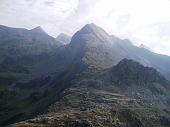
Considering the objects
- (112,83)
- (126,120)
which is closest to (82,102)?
(126,120)

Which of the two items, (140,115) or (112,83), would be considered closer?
(140,115)

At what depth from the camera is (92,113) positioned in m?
139

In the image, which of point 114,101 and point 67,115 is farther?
point 114,101

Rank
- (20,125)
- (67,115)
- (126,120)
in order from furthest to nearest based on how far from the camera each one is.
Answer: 1. (126,120)
2. (67,115)
3. (20,125)

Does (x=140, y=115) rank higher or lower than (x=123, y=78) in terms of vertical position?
lower

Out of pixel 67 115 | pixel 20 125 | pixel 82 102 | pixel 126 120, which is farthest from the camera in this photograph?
pixel 82 102

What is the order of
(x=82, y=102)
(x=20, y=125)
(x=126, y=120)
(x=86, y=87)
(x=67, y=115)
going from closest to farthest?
1. (x=20, y=125)
2. (x=67, y=115)
3. (x=126, y=120)
4. (x=82, y=102)
5. (x=86, y=87)

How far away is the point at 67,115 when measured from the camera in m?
132

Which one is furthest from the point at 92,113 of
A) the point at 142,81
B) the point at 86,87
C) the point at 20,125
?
the point at 142,81

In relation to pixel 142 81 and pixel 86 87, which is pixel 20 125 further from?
pixel 142 81

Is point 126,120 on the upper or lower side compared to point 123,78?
lower

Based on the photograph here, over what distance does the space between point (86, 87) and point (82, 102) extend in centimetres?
3052

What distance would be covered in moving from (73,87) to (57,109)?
1746 inches

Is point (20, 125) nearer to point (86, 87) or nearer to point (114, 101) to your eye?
point (114, 101)
